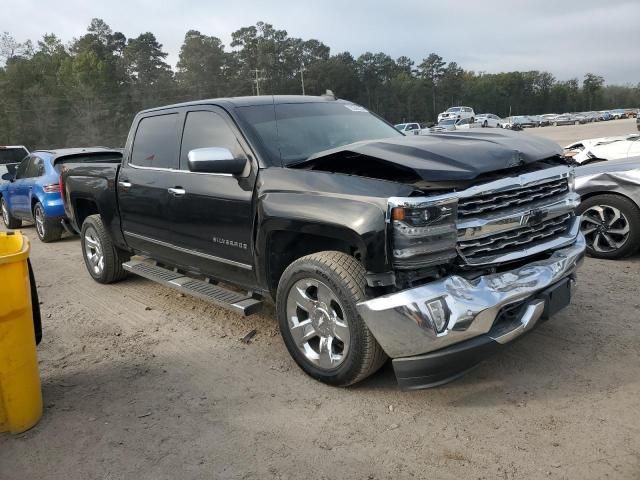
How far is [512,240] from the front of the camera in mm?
3248

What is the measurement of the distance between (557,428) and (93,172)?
5.26 metres

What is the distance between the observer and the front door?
3.88 metres

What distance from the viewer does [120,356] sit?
4191 millimetres

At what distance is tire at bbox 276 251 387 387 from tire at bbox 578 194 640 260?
3764 mm

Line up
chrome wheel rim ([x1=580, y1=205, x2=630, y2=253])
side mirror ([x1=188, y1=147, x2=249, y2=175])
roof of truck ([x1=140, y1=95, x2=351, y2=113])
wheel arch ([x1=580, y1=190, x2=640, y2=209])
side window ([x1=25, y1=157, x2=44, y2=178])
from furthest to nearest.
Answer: side window ([x1=25, y1=157, x2=44, y2=178])
chrome wheel rim ([x1=580, y1=205, x2=630, y2=253])
wheel arch ([x1=580, y1=190, x2=640, y2=209])
roof of truck ([x1=140, y1=95, x2=351, y2=113])
side mirror ([x1=188, y1=147, x2=249, y2=175])

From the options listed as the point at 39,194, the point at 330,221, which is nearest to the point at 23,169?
the point at 39,194

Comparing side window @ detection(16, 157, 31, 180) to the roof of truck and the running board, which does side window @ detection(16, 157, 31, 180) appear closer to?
the running board

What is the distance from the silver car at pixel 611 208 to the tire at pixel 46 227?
27.4 ft

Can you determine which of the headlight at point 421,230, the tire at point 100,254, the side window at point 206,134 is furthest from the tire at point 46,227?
the headlight at point 421,230

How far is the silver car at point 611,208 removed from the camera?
5.57 metres

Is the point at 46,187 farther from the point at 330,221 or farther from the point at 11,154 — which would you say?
the point at 330,221

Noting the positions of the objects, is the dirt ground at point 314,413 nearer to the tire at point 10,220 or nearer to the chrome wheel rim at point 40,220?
the chrome wheel rim at point 40,220

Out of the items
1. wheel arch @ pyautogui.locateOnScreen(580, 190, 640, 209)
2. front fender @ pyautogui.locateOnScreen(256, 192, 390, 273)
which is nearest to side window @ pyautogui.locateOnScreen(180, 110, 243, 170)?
front fender @ pyautogui.locateOnScreen(256, 192, 390, 273)

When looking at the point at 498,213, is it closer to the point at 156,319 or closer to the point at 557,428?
the point at 557,428
